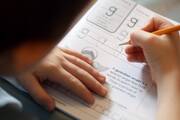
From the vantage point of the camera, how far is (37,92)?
67 cm

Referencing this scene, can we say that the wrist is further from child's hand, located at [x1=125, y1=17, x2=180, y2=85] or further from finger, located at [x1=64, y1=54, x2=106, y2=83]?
finger, located at [x1=64, y1=54, x2=106, y2=83]

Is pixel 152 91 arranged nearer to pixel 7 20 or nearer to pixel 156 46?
pixel 156 46

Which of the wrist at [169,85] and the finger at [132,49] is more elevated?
the finger at [132,49]

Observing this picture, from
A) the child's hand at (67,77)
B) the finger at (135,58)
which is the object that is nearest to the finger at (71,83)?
the child's hand at (67,77)

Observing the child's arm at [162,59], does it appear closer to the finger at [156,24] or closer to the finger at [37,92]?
the finger at [156,24]

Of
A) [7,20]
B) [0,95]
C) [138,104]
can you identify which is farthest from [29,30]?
[138,104]

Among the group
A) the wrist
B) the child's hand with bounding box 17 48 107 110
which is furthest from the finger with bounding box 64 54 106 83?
the wrist

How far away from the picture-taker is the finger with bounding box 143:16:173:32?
0.77 m

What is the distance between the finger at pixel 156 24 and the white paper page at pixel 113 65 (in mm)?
47

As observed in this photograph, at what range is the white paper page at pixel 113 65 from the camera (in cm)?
68

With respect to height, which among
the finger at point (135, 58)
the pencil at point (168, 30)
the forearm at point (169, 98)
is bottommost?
the forearm at point (169, 98)

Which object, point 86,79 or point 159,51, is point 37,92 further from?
point 159,51

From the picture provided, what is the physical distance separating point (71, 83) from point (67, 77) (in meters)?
Answer: 0.01

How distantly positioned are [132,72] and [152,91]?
57 millimetres
